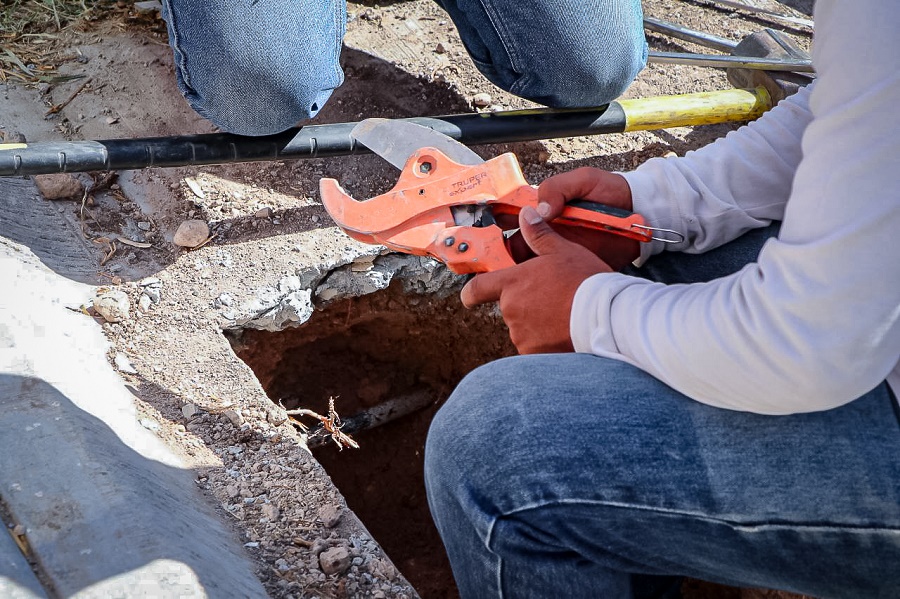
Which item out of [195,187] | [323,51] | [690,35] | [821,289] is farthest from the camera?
[690,35]

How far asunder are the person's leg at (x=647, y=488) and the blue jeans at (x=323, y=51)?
0.92 metres

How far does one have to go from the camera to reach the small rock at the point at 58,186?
176 centimetres

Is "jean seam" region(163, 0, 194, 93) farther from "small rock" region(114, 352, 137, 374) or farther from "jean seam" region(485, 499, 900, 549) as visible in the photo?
"jean seam" region(485, 499, 900, 549)

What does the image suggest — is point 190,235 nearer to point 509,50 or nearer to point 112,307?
point 112,307

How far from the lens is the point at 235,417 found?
144 centimetres

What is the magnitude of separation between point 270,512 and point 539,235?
65cm

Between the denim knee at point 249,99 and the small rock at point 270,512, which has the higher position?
the denim knee at point 249,99

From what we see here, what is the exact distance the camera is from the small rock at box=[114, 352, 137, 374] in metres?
1.46

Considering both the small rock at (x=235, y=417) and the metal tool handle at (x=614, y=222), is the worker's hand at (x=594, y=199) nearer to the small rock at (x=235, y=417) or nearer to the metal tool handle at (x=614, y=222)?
the metal tool handle at (x=614, y=222)

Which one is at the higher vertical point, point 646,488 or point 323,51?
point 323,51

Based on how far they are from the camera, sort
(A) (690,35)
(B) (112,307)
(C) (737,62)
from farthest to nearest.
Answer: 1. (A) (690,35)
2. (C) (737,62)
3. (B) (112,307)

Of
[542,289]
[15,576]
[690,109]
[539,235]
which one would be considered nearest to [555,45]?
[690,109]

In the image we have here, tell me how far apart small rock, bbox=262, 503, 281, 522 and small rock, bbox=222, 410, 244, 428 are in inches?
8.0

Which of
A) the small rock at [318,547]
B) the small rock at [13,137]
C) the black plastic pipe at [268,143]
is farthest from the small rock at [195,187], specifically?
the small rock at [318,547]
